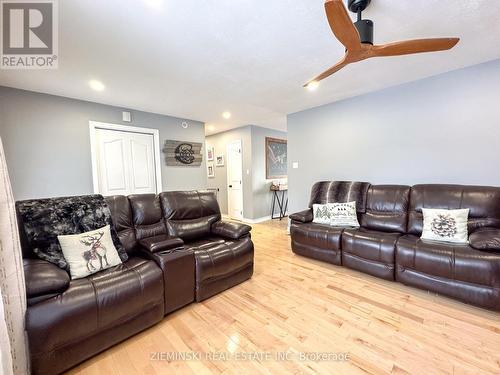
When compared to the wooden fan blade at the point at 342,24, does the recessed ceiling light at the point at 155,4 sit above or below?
above

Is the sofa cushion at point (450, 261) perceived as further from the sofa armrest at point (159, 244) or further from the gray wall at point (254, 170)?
the gray wall at point (254, 170)

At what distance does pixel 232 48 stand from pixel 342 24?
1.13 meters

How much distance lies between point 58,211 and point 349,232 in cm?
293

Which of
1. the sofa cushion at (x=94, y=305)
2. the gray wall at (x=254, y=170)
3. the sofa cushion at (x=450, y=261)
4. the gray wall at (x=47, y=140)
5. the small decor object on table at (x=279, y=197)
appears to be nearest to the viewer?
the sofa cushion at (x=94, y=305)

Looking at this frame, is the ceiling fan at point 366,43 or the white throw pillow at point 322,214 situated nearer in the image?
the ceiling fan at point 366,43

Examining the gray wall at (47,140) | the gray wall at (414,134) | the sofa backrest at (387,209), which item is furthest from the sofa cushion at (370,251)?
the gray wall at (47,140)

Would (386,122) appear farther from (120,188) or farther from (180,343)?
(120,188)

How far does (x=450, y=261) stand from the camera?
6.35 ft

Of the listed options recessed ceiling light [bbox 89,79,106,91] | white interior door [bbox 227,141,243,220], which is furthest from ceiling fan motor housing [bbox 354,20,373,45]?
white interior door [bbox 227,141,243,220]

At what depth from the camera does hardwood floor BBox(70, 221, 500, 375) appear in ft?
4.51

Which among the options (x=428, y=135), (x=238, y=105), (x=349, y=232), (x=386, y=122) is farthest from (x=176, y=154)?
(x=428, y=135)

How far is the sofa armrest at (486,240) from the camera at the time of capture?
183cm

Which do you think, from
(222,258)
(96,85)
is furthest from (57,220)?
(96,85)

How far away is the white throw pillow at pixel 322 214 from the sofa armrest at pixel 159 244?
1945 mm
